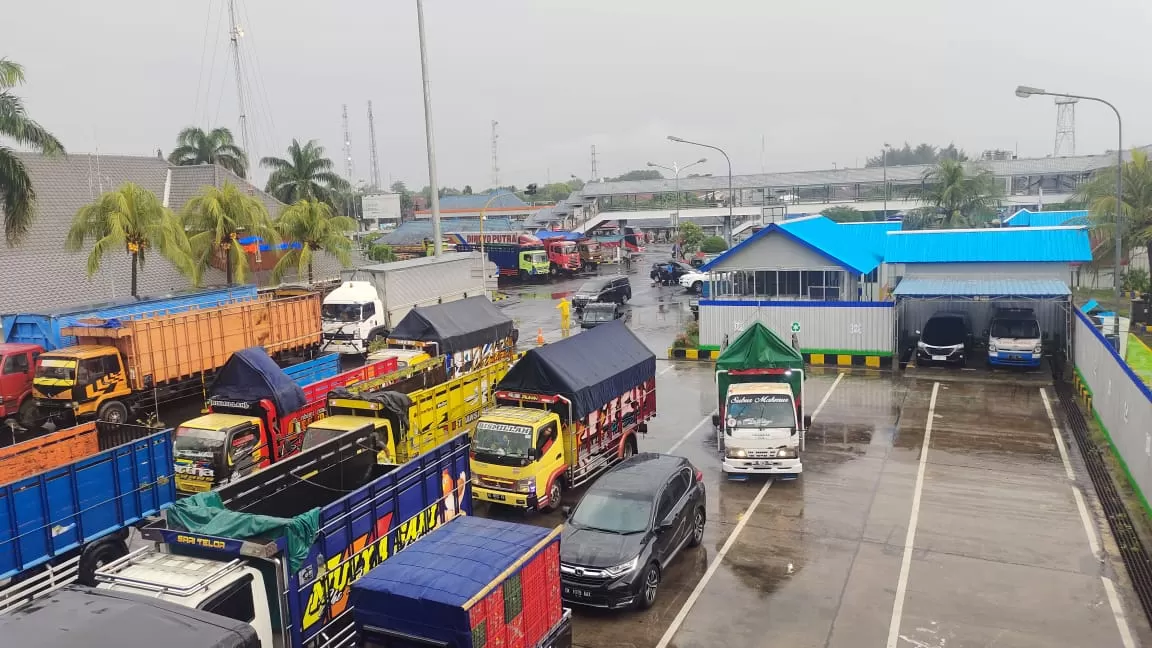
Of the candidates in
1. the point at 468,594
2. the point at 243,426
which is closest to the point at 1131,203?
the point at 243,426

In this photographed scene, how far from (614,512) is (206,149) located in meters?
48.7

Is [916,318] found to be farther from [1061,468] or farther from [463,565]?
[463,565]

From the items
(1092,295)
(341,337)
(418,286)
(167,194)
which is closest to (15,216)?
(341,337)

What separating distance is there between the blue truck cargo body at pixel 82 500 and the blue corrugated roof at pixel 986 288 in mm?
21722

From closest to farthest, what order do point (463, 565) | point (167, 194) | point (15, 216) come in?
1. point (463, 565)
2. point (15, 216)
3. point (167, 194)

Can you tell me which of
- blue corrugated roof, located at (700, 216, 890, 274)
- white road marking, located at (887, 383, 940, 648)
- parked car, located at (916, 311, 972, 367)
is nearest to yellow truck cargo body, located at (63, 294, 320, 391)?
blue corrugated roof, located at (700, 216, 890, 274)

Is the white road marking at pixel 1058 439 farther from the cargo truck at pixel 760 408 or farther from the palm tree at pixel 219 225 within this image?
the palm tree at pixel 219 225

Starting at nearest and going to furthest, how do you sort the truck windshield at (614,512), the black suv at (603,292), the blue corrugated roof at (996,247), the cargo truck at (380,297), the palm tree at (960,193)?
the truck windshield at (614,512) → the blue corrugated roof at (996,247) → the cargo truck at (380,297) → the black suv at (603,292) → the palm tree at (960,193)

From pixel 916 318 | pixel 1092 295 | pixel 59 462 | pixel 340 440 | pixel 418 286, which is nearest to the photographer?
pixel 340 440

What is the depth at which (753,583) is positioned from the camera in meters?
12.8

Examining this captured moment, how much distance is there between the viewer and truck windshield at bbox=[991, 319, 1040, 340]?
26.5 m

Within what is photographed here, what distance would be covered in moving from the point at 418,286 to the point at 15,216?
46.3ft

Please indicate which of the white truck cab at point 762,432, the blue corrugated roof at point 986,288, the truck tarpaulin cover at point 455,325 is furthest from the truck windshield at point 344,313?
the blue corrugated roof at point 986,288

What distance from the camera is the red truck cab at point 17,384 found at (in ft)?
74.2
